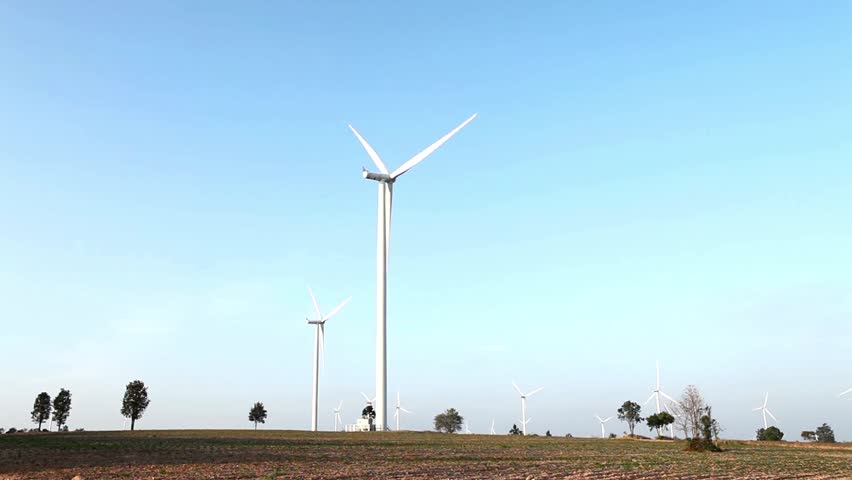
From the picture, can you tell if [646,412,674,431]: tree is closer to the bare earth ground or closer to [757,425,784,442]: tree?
[757,425,784,442]: tree

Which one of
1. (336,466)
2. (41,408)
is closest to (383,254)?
(336,466)

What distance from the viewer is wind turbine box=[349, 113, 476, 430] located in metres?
111

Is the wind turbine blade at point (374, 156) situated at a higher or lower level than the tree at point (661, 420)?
higher

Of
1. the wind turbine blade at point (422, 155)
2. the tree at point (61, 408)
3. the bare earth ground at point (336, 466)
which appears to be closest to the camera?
the bare earth ground at point (336, 466)

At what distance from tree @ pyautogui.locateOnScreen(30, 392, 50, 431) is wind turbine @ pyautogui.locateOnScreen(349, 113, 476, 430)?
3382 inches

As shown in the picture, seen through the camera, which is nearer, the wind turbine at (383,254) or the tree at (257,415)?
the wind turbine at (383,254)

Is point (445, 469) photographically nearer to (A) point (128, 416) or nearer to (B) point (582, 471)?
(B) point (582, 471)

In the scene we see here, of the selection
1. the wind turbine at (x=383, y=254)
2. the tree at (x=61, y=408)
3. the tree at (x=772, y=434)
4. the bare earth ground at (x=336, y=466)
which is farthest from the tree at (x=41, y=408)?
the tree at (x=772, y=434)

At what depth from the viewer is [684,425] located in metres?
A: 134

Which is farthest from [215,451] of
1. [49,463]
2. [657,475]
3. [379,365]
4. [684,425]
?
[684,425]

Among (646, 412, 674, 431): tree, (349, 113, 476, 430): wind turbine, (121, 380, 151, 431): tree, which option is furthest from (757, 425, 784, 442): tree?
(121, 380, 151, 431): tree

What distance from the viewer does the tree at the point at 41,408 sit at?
520 ft

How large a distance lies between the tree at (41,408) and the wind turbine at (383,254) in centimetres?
8591

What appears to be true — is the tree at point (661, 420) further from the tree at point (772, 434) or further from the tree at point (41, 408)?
the tree at point (41, 408)
